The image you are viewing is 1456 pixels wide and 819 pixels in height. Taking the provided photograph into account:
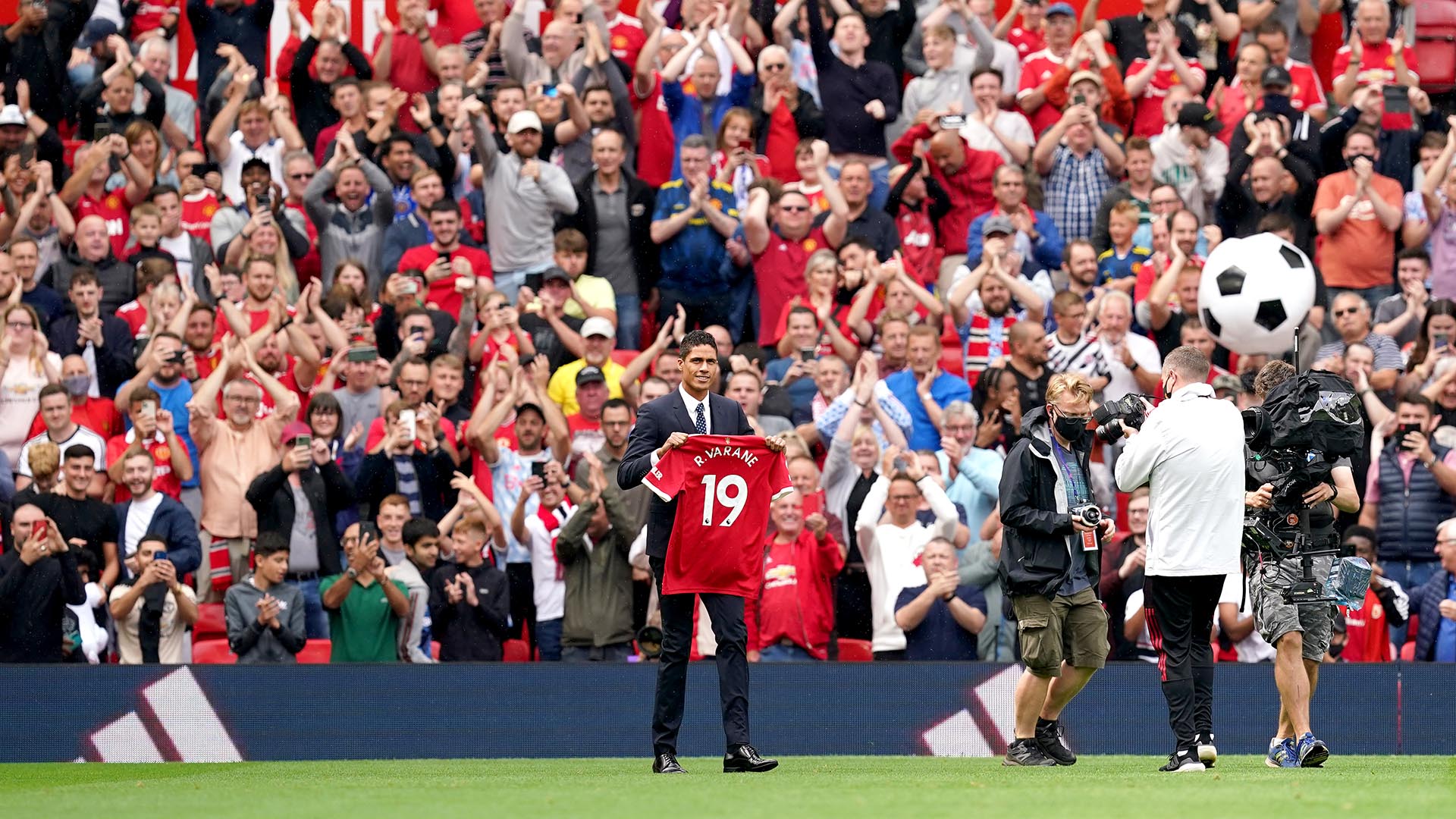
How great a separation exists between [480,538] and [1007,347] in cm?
491

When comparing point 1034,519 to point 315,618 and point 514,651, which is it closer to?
point 514,651

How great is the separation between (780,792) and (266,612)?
6.59m

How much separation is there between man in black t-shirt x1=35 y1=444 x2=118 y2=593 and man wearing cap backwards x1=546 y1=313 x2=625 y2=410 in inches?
148

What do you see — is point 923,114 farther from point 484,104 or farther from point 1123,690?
point 1123,690

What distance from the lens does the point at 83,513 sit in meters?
15.8

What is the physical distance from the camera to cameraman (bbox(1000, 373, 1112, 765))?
10.9 m

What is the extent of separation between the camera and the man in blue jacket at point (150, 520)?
1566 cm

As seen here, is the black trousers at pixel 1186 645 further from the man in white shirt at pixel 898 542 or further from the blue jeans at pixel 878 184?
the blue jeans at pixel 878 184

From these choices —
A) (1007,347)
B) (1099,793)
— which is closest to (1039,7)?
(1007,347)

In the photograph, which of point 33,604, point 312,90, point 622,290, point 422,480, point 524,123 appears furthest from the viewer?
point 312,90

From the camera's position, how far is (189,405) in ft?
54.2

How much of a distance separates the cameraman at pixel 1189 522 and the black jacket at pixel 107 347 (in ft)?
33.6

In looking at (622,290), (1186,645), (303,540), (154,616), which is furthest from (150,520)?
(1186,645)

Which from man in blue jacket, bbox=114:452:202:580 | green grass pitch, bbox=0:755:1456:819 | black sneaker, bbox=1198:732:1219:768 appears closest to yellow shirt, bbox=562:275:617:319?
man in blue jacket, bbox=114:452:202:580
